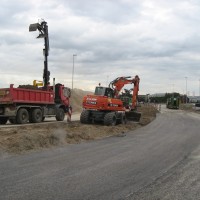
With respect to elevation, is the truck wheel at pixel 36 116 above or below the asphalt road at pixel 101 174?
above

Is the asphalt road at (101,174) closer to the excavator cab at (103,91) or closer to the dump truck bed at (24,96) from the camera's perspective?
the dump truck bed at (24,96)

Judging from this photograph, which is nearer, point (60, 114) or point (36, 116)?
point (36, 116)

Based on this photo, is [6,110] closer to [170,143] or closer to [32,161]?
[170,143]

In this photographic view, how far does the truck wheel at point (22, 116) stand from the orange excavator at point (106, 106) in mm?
3795

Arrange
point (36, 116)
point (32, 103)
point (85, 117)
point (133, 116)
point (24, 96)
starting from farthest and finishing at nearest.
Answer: point (133, 116)
point (36, 116)
point (32, 103)
point (85, 117)
point (24, 96)

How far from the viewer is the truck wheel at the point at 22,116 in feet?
86.2

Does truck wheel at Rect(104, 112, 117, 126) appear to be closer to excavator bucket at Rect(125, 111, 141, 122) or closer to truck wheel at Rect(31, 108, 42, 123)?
excavator bucket at Rect(125, 111, 141, 122)

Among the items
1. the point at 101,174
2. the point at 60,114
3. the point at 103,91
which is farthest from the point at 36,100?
the point at 101,174

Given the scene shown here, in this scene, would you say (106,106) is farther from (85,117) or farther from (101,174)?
(101,174)

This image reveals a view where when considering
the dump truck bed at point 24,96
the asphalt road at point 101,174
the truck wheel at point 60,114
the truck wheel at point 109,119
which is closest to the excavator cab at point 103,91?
the truck wheel at point 109,119

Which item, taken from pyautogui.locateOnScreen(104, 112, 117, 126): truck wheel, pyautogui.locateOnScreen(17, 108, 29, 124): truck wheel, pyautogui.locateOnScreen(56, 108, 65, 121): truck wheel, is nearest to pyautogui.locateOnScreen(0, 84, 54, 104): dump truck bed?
pyautogui.locateOnScreen(17, 108, 29, 124): truck wheel

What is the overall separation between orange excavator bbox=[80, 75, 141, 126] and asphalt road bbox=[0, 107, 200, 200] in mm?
10665

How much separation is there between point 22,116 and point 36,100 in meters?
1.88

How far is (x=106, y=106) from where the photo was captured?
26172mm
